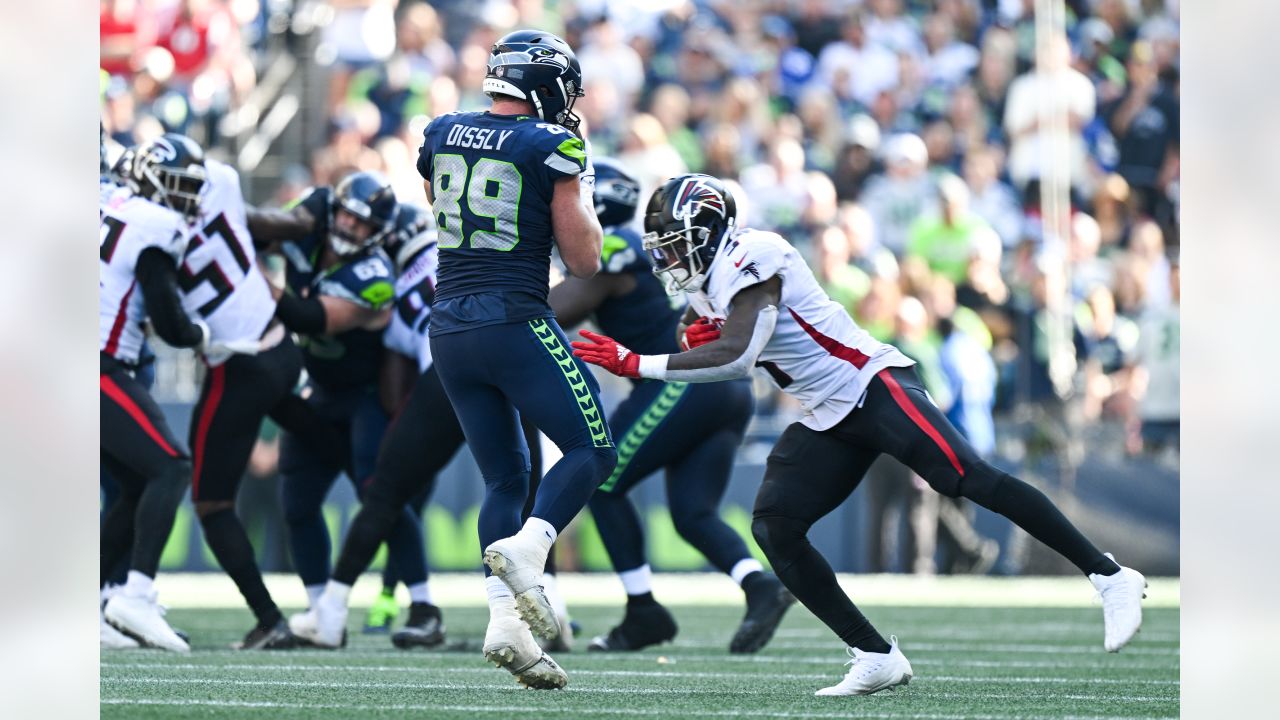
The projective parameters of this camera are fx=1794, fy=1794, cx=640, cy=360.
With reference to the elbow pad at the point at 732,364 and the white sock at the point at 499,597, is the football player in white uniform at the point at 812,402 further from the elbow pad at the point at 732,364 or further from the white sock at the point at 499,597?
the white sock at the point at 499,597

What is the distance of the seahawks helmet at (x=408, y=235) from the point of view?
8.55 m

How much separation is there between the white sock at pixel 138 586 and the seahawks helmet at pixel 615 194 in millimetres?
2528

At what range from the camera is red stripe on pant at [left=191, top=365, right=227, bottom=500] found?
25.6 feet

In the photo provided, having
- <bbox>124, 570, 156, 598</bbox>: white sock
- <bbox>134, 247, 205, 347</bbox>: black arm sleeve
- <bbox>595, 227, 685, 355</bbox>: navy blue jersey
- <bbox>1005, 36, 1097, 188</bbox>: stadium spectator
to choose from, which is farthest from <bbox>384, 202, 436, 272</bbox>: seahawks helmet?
<bbox>1005, 36, 1097, 188</bbox>: stadium spectator

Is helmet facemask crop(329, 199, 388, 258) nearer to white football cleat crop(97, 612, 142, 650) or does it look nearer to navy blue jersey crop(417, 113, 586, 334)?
white football cleat crop(97, 612, 142, 650)

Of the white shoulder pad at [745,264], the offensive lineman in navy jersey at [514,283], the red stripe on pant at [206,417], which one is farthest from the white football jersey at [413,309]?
the white shoulder pad at [745,264]

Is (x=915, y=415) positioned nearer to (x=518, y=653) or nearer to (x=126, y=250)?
(x=518, y=653)

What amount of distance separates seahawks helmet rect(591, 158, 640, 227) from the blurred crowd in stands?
5.56 m

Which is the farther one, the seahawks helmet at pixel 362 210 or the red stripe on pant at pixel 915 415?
the seahawks helmet at pixel 362 210

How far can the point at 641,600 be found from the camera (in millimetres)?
8078

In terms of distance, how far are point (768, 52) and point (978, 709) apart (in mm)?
12912
